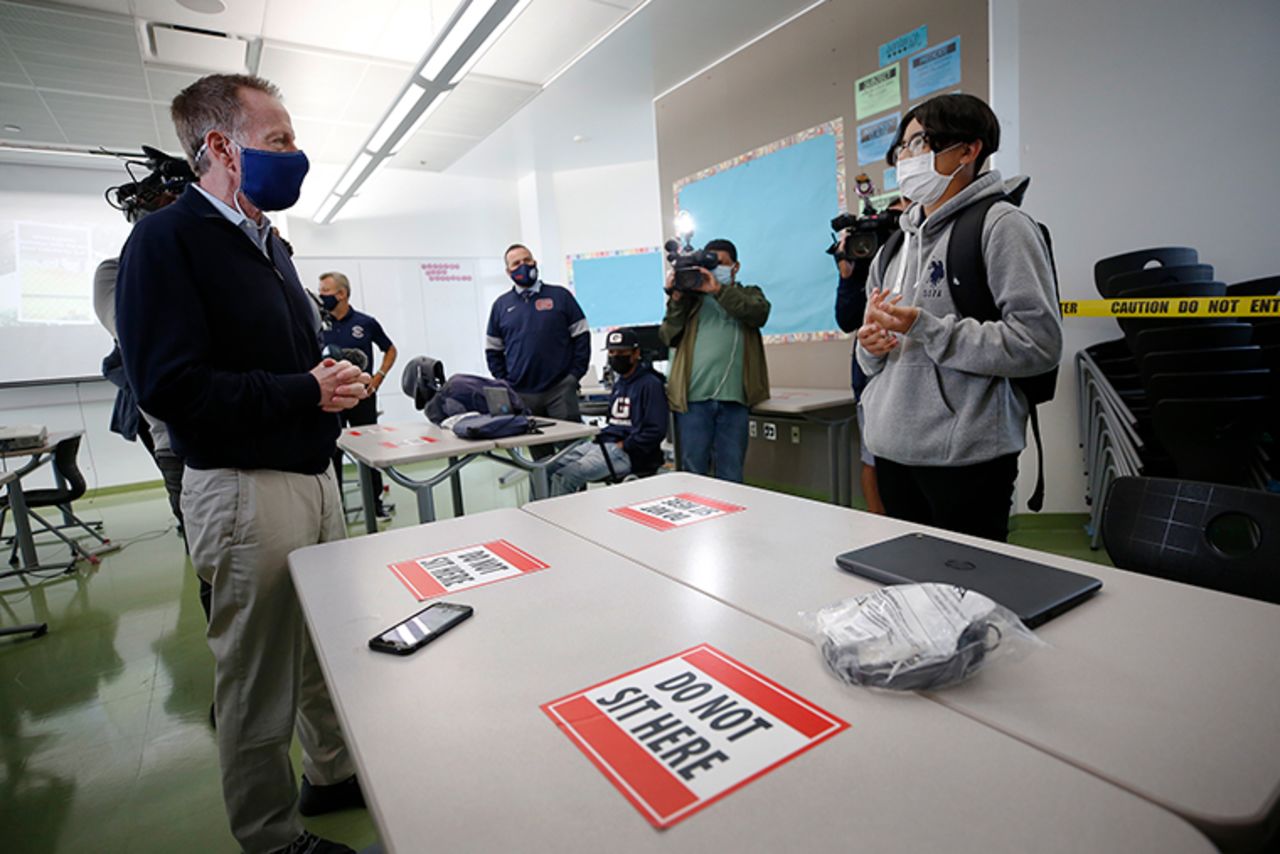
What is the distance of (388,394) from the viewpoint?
6.86 metres

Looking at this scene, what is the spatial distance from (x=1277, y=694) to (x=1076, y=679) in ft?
0.55

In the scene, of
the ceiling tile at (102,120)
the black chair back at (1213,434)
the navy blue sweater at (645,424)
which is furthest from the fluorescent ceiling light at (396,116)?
the black chair back at (1213,434)

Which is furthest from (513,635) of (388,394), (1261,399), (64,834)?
(388,394)

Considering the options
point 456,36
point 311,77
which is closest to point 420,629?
point 456,36

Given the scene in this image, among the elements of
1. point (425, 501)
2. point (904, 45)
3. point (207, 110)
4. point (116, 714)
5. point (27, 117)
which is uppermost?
point (27, 117)

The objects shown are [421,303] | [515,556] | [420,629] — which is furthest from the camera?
[421,303]

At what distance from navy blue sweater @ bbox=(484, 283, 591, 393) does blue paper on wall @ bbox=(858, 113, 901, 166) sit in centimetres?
192

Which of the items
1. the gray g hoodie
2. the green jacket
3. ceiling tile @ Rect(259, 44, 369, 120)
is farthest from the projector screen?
the gray g hoodie

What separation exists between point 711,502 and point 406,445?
1741 mm

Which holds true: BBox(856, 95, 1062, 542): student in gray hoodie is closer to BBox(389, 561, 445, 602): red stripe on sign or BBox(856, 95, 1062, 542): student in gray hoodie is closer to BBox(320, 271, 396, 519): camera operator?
BBox(389, 561, 445, 602): red stripe on sign

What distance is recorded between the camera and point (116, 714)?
6.90ft

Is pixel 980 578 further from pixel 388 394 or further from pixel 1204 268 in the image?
pixel 388 394

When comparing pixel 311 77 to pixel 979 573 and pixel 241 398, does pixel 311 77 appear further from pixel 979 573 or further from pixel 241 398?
pixel 979 573

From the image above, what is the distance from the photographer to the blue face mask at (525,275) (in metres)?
3.83
